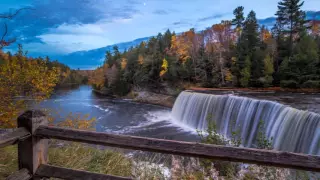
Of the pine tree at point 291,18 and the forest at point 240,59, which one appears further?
the pine tree at point 291,18

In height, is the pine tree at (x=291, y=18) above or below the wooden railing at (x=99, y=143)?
above

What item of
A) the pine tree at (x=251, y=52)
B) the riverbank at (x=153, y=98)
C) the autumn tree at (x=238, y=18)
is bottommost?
the riverbank at (x=153, y=98)

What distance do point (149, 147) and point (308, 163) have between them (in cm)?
123

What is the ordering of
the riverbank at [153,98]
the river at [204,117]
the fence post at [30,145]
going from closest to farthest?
1. the fence post at [30,145]
2. the river at [204,117]
3. the riverbank at [153,98]

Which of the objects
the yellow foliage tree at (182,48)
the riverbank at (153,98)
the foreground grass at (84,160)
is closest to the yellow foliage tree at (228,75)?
the riverbank at (153,98)

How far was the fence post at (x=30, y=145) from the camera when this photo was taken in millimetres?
2242

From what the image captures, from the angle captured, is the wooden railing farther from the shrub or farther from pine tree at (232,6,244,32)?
pine tree at (232,6,244,32)

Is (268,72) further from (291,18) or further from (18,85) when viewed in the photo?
(18,85)

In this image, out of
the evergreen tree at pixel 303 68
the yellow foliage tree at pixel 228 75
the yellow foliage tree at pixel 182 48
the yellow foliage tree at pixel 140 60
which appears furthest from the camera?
the yellow foliage tree at pixel 140 60

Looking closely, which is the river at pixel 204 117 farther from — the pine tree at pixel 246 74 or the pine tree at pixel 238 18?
the pine tree at pixel 238 18

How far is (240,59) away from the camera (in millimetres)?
29500

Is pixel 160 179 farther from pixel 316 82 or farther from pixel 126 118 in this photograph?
pixel 316 82

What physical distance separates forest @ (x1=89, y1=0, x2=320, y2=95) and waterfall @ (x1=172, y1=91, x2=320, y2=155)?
10.8m

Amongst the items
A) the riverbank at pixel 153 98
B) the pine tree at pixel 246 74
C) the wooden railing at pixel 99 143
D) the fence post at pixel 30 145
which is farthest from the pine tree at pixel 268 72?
the fence post at pixel 30 145
